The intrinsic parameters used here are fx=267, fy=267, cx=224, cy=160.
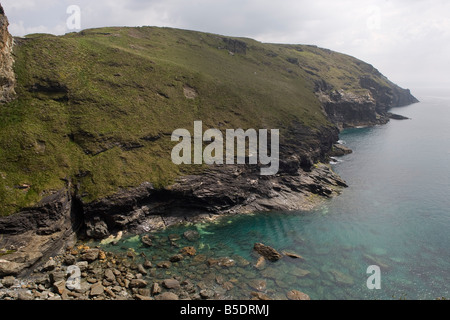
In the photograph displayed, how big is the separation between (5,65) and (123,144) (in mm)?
27120

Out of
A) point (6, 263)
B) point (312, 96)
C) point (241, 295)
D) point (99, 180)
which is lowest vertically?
point (241, 295)

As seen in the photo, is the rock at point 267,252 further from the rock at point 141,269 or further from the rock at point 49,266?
the rock at point 49,266

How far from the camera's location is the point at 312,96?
12431cm

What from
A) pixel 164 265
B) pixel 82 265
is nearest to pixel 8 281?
pixel 82 265

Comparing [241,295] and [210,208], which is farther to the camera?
[210,208]

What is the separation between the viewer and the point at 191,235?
4681cm

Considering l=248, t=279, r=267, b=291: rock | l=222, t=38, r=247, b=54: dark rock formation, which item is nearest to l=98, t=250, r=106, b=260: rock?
l=248, t=279, r=267, b=291: rock

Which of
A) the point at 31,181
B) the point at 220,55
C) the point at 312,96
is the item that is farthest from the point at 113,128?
the point at 312,96

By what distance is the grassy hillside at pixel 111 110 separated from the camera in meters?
45.5

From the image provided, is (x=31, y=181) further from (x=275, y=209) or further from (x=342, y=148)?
(x=342, y=148)

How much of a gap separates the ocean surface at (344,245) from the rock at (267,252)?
92 cm

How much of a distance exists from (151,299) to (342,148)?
319 ft

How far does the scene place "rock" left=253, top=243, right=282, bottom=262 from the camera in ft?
136

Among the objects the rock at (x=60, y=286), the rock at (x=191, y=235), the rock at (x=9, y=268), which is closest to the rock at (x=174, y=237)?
the rock at (x=191, y=235)
